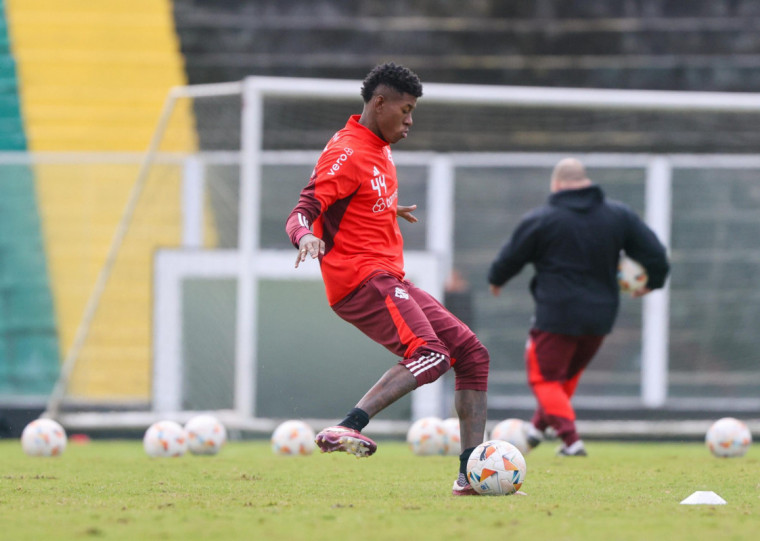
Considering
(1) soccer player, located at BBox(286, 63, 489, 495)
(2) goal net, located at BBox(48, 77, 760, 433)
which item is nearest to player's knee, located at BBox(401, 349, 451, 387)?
(1) soccer player, located at BBox(286, 63, 489, 495)

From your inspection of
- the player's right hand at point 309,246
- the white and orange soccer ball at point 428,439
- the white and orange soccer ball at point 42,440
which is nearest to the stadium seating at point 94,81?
the white and orange soccer ball at point 42,440

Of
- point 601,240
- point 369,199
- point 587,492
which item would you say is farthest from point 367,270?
point 601,240

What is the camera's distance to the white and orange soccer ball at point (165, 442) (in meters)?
8.56

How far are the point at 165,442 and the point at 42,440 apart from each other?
0.85 m

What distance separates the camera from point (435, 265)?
11492mm

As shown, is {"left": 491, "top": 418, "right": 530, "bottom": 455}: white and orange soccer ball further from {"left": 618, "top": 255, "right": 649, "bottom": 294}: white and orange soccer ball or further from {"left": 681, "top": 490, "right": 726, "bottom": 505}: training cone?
{"left": 681, "top": 490, "right": 726, "bottom": 505}: training cone

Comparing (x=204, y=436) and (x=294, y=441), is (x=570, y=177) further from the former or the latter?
(x=204, y=436)

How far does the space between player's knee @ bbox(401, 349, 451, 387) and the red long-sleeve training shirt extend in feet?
1.59

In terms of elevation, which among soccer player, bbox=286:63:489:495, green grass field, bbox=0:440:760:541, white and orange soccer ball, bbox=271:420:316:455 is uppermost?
soccer player, bbox=286:63:489:495

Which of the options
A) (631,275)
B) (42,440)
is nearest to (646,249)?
(631,275)

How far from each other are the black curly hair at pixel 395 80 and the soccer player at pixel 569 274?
2885 mm

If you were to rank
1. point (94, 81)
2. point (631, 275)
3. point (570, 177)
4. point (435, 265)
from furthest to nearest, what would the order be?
point (94, 81)
point (435, 265)
point (631, 275)
point (570, 177)

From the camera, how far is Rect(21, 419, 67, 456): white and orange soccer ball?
8609mm

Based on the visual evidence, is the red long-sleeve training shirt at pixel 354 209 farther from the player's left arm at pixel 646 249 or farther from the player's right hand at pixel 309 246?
the player's left arm at pixel 646 249
